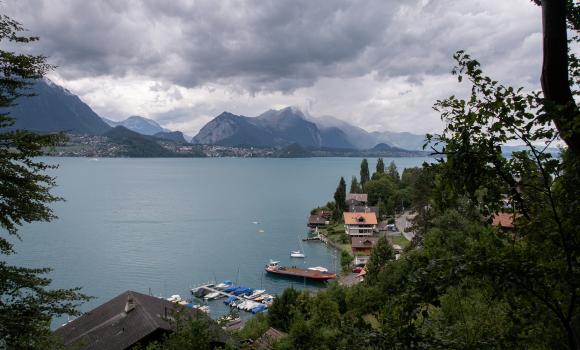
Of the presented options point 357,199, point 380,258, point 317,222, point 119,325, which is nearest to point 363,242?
point 317,222

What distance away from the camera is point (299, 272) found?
53.2m

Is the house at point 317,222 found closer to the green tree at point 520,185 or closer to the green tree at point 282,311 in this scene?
the green tree at point 282,311

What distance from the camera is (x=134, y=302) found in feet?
62.5

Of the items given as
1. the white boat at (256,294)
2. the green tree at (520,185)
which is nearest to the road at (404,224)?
the white boat at (256,294)

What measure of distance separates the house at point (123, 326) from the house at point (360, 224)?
50.5m

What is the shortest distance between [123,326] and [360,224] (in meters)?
54.3

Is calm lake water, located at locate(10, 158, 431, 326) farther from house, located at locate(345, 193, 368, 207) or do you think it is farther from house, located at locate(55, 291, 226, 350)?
house, located at locate(55, 291, 226, 350)

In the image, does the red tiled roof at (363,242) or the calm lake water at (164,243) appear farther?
the red tiled roof at (363,242)

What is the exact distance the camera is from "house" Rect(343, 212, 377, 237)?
224 feet

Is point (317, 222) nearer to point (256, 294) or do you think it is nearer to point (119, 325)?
point (256, 294)

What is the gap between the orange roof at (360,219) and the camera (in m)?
68.6

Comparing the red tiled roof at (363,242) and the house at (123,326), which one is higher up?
the house at (123,326)

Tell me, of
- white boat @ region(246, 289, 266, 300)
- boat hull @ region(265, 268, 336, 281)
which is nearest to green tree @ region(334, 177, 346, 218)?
boat hull @ region(265, 268, 336, 281)

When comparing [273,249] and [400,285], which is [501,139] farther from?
[273,249]
